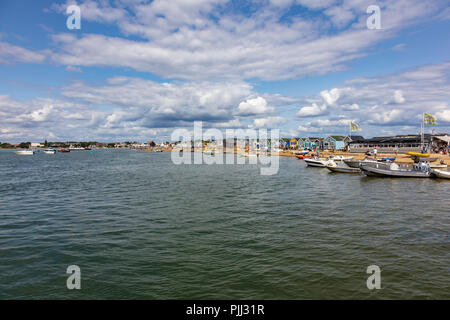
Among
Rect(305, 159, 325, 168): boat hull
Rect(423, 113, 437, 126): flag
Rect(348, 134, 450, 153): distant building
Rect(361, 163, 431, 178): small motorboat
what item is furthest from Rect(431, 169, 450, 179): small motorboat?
Rect(348, 134, 450, 153): distant building

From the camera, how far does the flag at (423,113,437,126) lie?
66412mm

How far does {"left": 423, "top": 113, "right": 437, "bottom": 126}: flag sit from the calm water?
53.9m

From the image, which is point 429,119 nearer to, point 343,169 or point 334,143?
point 343,169

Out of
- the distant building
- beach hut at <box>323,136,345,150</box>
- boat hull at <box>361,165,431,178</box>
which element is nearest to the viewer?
boat hull at <box>361,165,431,178</box>

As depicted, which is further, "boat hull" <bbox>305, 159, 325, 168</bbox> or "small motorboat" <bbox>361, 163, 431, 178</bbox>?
"boat hull" <bbox>305, 159, 325, 168</bbox>

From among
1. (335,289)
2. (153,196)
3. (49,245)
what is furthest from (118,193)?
(335,289)

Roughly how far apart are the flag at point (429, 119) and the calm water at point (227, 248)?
5394 centimetres

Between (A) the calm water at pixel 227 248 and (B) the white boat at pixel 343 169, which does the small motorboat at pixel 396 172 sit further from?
(A) the calm water at pixel 227 248

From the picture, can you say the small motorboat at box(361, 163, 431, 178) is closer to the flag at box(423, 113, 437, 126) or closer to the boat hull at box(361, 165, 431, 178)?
the boat hull at box(361, 165, 431, 178)

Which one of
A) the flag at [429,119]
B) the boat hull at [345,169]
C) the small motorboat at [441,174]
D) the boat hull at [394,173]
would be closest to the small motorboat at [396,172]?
the boat hull at [394,173]

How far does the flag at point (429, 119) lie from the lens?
218ft

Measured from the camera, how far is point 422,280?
10273 millimetres
